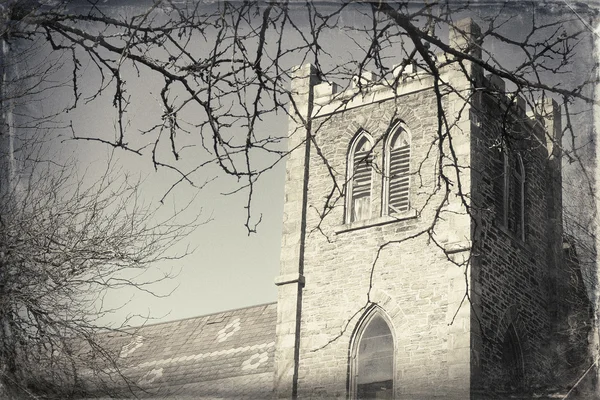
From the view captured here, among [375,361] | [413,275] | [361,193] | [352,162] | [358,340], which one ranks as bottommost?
[375,361]

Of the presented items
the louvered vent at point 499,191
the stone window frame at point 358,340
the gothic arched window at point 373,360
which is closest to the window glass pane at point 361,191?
the stone window frame at point 358,340

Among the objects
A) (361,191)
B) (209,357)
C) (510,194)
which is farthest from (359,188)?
(209,357)

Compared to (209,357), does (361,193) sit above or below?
above

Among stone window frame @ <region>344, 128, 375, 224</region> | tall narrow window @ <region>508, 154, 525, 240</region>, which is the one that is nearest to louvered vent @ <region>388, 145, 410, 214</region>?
stone window frame @ <region>344, 128, 375, 224</region>

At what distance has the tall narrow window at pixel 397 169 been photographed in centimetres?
2312

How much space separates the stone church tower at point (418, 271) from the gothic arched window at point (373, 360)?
3 cm

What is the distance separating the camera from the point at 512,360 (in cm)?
2295

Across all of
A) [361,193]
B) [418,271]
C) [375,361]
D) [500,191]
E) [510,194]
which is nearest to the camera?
[418,271]

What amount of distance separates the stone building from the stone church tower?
0.03m

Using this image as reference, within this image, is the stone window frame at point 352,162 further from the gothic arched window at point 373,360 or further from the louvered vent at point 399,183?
the gothic arched window at point 373,360

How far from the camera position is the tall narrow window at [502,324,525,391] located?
22438mm

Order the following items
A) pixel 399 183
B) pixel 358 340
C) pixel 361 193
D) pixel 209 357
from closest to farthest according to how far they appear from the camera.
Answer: pixel 358 340
pixel 399 183
pixel 361 193
pixel 209 357

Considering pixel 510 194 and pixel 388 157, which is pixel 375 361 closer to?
pixel 388 157

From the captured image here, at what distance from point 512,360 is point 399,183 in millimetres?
4082
